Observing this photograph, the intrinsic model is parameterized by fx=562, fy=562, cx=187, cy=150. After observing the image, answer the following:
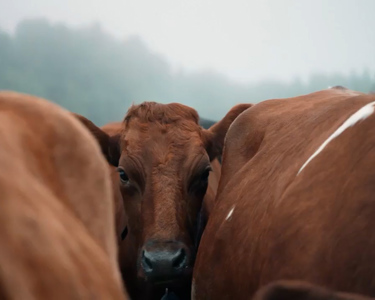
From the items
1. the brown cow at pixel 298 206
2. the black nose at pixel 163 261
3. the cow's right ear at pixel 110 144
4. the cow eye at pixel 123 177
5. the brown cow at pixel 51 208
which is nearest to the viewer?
the brown cow at pixel 51 208

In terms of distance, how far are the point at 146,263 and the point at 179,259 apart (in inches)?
6.0

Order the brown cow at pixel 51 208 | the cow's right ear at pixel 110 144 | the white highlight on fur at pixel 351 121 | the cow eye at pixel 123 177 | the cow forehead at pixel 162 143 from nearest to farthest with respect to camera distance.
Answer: the brown cow at pixel 51 208 < the white highlight on fur at pixel 351 121 < the cow forehead at pixel 162 143 < the cow eye at pixel 123 177 < the cow's right ear at pixel 110 144

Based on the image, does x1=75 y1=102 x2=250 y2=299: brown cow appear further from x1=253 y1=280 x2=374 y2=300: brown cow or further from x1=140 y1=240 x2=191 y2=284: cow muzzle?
x1=253 y1=280 x2=374 y2=300: brown cow

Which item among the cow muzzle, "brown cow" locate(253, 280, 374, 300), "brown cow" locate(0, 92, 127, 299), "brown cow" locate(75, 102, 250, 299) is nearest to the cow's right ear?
"brown cow" locate(75, 102, 250, 299)

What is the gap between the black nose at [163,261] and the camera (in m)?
2.51

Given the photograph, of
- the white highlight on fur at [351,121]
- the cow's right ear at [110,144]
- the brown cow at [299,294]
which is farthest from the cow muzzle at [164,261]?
the brown cow at [299,294]

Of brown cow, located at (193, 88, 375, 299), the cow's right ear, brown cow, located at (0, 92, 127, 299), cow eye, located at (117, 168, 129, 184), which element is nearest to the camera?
brown cow, located at (0, 92, 127, 299)

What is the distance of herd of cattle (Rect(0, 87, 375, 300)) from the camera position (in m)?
0.73

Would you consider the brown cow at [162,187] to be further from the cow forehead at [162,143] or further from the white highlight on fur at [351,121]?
the white highlight on fur at [351,121]

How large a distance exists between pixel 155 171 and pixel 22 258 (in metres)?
2.10

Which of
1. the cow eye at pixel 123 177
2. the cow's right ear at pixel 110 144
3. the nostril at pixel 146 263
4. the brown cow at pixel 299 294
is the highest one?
the brown cow at pixel 299 294

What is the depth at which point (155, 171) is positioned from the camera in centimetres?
277

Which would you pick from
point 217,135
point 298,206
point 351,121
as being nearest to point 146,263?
point 217,135

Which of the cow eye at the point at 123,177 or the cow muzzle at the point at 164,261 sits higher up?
the cow eye at the point at 123,177
